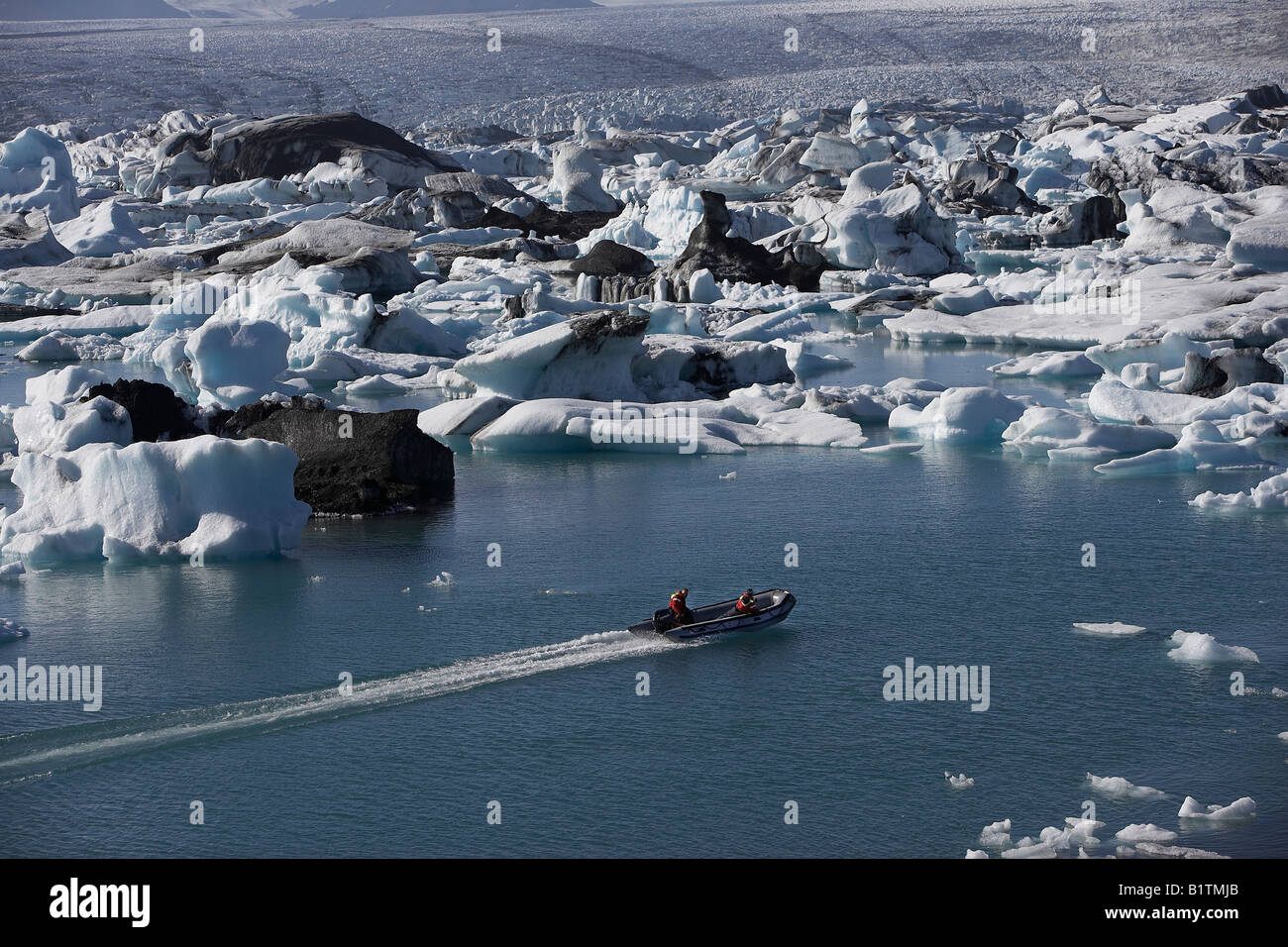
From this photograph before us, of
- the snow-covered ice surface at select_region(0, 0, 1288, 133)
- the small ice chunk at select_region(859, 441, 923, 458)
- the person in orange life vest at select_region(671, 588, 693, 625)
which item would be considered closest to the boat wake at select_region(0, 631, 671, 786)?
the person in orange life vest at select_region(671, 588, 693, 625)

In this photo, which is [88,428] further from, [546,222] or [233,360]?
[546,222]

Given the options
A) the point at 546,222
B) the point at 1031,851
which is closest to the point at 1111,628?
the point at 1031,851

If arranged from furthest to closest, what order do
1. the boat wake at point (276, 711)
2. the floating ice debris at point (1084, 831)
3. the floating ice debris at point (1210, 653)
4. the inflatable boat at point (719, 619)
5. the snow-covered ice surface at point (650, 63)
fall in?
the snow-covered ice surface at point (650, 63) → the inflatable boat at point (719, 619) → the floating ice debris at point (1210, 653) → the boat wake at point (276, 711) → the floating ice debris at point (1084, 831)

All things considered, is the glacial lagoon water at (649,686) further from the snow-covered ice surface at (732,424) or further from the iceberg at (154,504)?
the iceberg at (154,504)

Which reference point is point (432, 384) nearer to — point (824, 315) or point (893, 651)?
point (824, 315)

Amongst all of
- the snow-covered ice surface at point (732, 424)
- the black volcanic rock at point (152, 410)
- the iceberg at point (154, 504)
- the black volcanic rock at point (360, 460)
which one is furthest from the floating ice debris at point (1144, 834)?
the black volcanic rock at point (152, 410)
